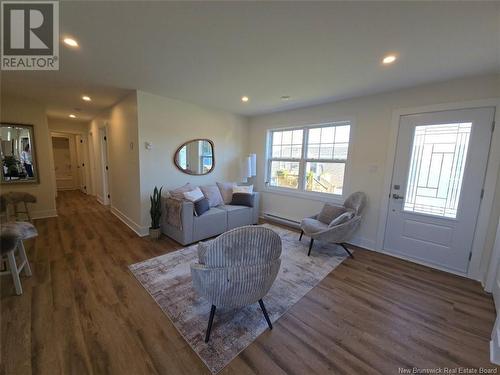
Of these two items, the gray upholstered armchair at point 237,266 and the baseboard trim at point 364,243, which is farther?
the baseboard trim at point 364,243

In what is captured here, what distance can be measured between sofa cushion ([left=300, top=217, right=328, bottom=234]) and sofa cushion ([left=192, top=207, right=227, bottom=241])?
1.38m

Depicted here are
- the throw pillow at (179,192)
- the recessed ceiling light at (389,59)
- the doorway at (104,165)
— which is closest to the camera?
the recessed ceiling light at (389,59)

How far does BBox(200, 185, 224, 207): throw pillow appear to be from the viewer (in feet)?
12.3

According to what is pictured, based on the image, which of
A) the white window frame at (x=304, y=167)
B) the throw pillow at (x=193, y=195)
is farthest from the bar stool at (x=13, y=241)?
the white window frame at (x=304, y=167)

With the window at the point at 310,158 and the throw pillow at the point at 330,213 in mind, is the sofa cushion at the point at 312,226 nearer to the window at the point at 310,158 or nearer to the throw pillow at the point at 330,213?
the throw pillow at the point at 330,213

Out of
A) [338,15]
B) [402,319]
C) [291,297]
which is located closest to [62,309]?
[291,297]

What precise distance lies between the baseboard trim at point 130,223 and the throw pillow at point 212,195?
3.85 ft

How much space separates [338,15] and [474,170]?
2.47 m

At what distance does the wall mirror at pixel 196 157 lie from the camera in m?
3.83

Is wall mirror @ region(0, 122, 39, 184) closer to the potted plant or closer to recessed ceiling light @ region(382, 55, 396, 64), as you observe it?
the potted plant

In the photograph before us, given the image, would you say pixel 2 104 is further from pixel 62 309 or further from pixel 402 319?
pixel 402 319

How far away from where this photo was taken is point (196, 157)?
4.09 meters

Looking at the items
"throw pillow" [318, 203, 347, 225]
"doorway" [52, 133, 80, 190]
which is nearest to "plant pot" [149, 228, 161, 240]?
"throw pillow" [318, 203, 347, 225]

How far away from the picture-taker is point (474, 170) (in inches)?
93.4
